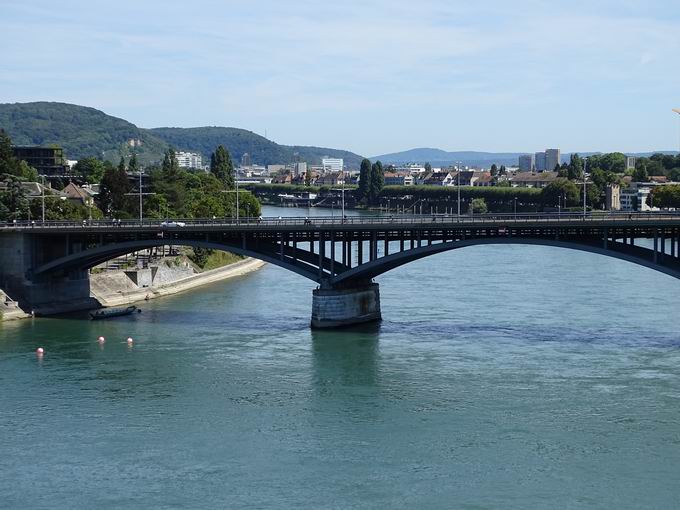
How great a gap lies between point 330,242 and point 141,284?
2133cm

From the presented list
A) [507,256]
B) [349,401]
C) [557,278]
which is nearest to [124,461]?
[349,401]

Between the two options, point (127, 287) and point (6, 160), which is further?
point (6, 160)

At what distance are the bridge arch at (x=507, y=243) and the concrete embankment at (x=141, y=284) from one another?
74.2 ft

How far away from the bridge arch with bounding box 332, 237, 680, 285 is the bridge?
0.06 metres

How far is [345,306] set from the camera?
71625mm

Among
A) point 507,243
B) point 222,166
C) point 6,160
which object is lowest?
point 507,243

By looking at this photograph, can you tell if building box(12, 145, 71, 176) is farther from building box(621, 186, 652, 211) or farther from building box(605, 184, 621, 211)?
building box(621, 186, 652, 211)

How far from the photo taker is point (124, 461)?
137 ft

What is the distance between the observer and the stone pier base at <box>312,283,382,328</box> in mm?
70500

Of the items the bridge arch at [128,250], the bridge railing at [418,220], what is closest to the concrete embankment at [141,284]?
the bridge arch at [128,250]

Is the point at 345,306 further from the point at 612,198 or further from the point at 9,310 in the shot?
the point at 612,198

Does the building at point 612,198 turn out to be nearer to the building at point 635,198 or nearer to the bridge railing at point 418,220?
the building at point 635,198

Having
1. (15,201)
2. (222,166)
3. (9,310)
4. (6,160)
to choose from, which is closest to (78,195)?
(6,160)

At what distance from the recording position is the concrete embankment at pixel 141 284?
85.3m
